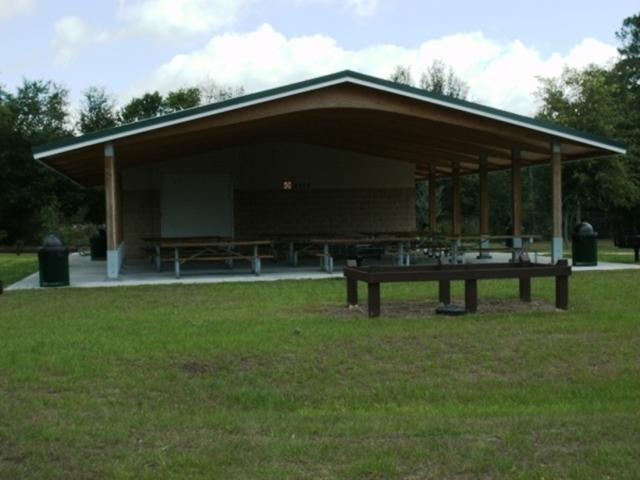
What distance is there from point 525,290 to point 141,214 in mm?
13251

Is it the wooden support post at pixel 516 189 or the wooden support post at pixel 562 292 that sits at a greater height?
the wooden support post at pixel 516 189

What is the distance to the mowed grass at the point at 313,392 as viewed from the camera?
4867 mm

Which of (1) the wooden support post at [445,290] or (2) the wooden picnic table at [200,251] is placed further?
(2) the wooden picnic table at [200,251]

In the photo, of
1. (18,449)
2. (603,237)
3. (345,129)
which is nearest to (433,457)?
(18,449)

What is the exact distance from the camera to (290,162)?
23.8 meters

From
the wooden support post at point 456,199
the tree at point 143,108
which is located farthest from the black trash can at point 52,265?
the tree at point 143,108

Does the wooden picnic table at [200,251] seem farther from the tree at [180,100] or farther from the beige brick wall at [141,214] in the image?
the tree at [180,100]

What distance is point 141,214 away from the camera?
22.7 meters

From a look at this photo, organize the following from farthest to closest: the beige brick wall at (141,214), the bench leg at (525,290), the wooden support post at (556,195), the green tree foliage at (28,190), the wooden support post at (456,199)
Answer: the green tree foliage at (28,190), the wooden support post at (456,199), the beige brick wall at (141,214), the wooden support post at (556,195), the bench leg at (525,290)

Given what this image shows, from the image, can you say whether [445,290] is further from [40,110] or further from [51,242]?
[40,110]

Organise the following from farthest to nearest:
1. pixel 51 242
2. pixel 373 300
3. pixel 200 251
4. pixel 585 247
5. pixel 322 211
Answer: pixel 322 211, pixel 200 251, pixel 585 247, pixel 51 242, pixel 373 300

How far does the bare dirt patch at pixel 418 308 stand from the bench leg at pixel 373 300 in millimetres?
187

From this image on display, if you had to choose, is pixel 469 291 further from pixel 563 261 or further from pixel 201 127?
pixel 201 127

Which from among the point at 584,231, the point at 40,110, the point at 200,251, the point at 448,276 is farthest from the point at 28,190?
the point at 448,276
